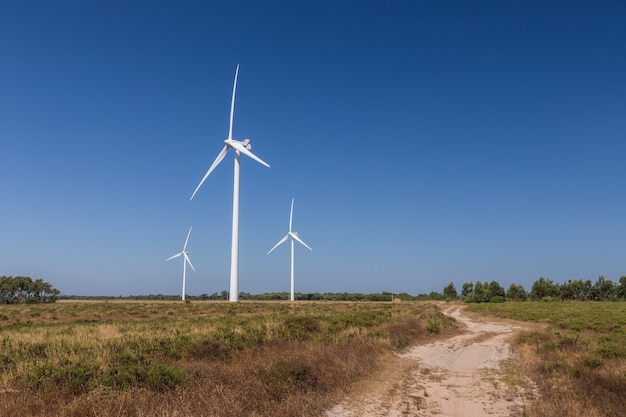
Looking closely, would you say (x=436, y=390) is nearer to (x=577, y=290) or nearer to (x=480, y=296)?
(x=480, y=296)

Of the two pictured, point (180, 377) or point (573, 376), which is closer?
point (180, 377)

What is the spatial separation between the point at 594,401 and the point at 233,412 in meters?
9.49

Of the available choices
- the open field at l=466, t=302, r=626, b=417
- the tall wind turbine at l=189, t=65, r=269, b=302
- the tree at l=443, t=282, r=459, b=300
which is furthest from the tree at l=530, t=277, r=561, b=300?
the open field at l=466, t=302, r=626, b=417

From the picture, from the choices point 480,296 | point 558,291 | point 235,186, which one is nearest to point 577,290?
point 558,291

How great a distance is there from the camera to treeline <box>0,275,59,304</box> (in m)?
117

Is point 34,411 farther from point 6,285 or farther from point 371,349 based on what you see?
point 6,285

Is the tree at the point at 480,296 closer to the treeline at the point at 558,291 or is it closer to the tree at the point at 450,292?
the treeline at the point at 558,291

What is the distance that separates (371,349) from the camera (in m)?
18.1

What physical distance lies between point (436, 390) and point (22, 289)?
5564 inches

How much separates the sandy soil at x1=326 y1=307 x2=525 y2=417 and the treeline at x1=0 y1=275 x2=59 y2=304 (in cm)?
12846

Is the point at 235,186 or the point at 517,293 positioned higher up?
the point at 235,186

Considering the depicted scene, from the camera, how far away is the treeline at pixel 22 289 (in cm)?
11719

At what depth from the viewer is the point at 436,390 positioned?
508 inches

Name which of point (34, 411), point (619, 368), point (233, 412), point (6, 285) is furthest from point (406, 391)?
point (6, 285)
